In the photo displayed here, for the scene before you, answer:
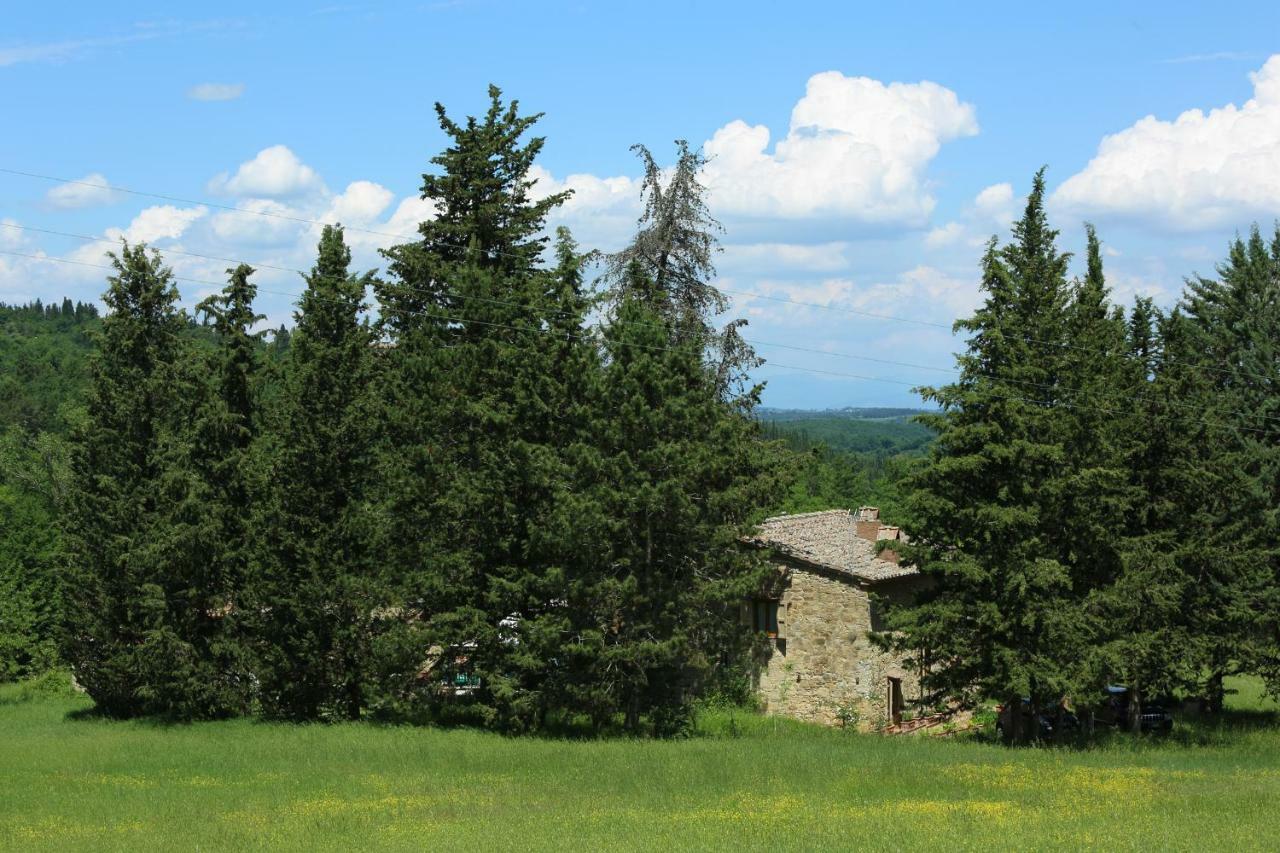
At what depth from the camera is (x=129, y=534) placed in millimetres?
39281

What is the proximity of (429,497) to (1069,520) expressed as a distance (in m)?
17.2

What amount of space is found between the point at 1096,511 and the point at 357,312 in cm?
2074

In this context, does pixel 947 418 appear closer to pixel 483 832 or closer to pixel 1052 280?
pixel 1052 280

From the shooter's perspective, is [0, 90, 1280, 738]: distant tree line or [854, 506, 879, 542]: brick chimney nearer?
[0, 90, 1280, 738]: distant tree line

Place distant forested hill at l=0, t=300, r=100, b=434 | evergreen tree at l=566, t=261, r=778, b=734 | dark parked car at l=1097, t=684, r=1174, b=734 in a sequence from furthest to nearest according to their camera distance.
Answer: distant forested hill at l=0, t=300, r=100, b=434
dark parked car at l=1097, t=684, r=1174, b=734
evergreen tree at l=566, t=261, r=778, b=734

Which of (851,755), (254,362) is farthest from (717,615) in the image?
(254,362)

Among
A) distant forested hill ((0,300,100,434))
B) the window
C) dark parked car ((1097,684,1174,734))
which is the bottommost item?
dark parked car ((1097,684,1174,734))

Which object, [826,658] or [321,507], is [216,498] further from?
[826,658]

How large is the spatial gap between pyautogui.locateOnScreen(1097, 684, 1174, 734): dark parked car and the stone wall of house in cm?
637

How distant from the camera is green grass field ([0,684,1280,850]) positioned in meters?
19.7

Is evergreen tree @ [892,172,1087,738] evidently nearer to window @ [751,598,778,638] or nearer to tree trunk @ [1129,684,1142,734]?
tree trunk @ [1129,684,1142,734]

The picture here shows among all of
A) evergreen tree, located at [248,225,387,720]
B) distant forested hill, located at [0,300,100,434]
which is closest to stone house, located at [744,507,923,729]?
evergreen tree, located at [248,225,387,720]

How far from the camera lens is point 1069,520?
110ft

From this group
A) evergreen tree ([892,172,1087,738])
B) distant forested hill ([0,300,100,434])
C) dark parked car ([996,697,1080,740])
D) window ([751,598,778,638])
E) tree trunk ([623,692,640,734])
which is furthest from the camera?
distant forested hill ([0,300,100,434])
